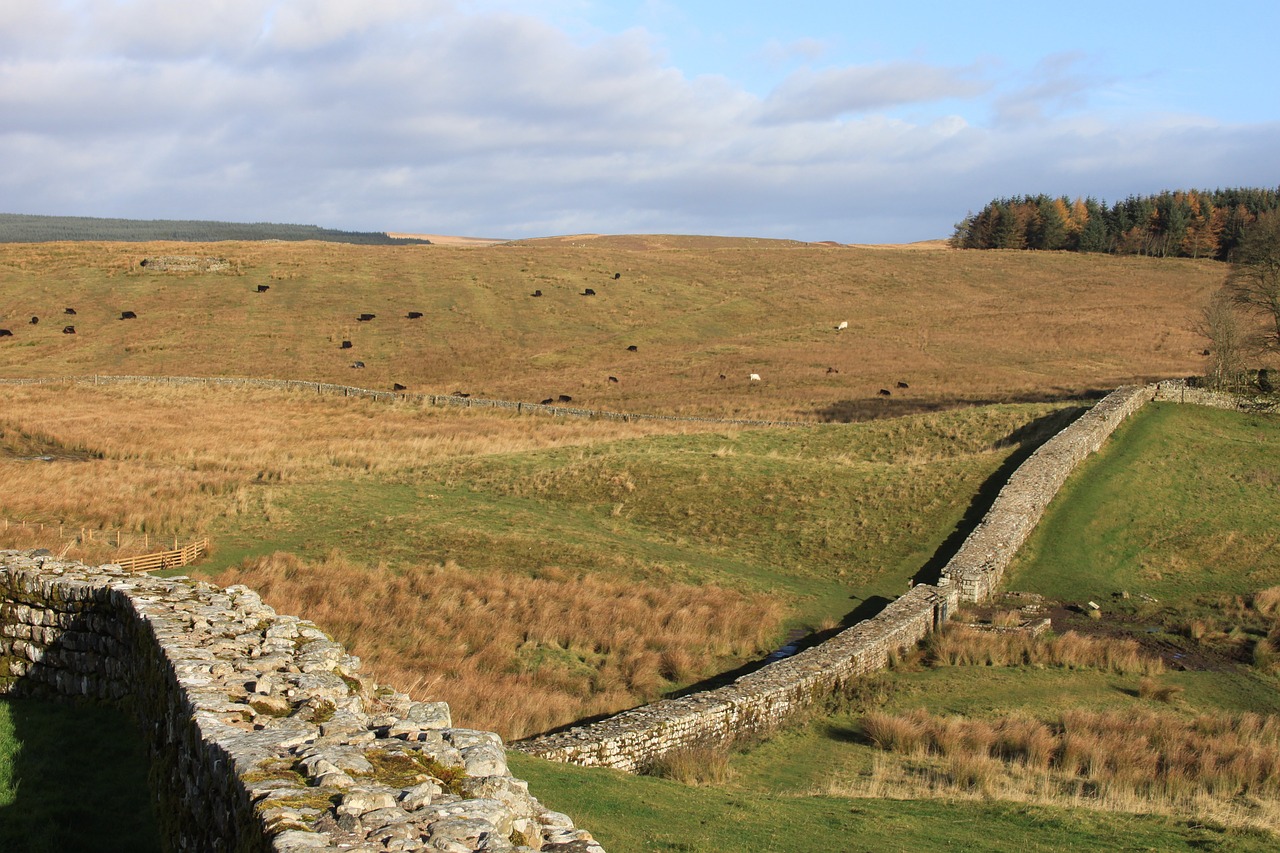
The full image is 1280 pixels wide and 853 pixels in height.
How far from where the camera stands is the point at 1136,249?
13800cm

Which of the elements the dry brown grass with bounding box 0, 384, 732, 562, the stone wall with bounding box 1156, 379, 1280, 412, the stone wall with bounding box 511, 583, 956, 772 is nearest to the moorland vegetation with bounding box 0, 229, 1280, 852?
the dry brown grass with bounding box 0, 384, 732, 562

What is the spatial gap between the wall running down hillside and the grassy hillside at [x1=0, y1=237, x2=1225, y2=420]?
2565 centimetres

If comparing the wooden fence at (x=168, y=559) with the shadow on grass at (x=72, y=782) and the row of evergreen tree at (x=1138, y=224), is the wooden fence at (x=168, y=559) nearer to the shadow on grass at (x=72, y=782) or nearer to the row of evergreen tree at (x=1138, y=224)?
the shadow on grass at (x=72, y=782)

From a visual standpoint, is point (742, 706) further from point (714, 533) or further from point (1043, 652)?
point (714, 533)

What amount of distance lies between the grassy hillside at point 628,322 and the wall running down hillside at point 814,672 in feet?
84.1

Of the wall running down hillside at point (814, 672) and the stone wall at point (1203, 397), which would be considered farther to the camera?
the stone wall at point (1203, 397)

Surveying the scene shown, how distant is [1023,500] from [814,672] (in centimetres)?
1443

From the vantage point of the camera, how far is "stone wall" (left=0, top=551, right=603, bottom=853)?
545cm

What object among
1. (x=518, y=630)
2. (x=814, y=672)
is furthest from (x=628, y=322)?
(x=814, y=672)

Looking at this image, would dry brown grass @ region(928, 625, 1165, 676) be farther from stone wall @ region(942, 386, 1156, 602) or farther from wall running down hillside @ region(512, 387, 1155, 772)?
stone wall @ region(942, 386, 1156, 602)

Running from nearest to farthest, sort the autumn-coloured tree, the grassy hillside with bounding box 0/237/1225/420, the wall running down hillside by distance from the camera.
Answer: the wall running down hillside, the autumn-coloured tree, the grassy hillside with bounding box 0/237/1225/420

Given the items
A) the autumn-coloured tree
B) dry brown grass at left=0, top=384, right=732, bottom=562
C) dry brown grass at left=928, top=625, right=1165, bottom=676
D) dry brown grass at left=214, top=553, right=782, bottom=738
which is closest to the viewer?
dry brown grass at left=214, top=553, right=782, bottom=738

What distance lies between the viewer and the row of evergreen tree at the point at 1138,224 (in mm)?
134125

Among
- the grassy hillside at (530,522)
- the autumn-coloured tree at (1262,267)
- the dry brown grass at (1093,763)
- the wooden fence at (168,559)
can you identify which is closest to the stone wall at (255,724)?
the grassy hillside at (530,522)
